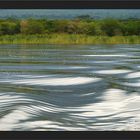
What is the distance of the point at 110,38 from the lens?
3.94m

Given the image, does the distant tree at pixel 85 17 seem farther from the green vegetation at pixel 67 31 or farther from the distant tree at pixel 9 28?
the distant tree at pixel 9 28

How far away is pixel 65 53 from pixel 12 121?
20.7 inches

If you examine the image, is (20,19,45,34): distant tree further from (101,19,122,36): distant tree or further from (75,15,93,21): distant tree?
(101,19,122,36): distant tree

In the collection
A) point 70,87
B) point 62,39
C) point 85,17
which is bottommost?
point 70,87

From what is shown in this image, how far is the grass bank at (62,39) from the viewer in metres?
3.90

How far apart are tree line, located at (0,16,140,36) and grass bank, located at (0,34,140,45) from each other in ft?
0.09

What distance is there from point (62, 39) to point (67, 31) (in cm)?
7

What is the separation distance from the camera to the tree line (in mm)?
3900

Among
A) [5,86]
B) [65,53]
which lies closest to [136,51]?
[65,53]

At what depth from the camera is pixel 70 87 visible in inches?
151

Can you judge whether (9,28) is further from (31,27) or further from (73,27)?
(73,27)

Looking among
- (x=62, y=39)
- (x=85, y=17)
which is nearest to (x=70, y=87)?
(x=62, y=39)

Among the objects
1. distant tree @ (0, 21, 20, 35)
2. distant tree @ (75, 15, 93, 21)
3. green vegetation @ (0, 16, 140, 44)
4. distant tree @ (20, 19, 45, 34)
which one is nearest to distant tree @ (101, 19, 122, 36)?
green vegetation @ (0, 16, 140, 44)

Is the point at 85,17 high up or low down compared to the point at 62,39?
up
